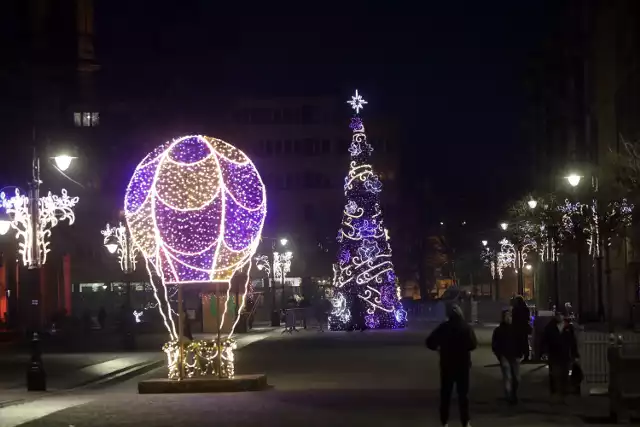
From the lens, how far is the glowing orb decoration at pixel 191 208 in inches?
928

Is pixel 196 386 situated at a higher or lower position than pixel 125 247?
lower

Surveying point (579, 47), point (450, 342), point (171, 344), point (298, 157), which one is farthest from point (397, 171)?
point (450, 342)

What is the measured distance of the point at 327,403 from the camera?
69.6ft

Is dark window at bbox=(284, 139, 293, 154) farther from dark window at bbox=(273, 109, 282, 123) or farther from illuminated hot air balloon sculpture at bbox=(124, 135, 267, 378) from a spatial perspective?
illuminated hot air balloon sculpture at bbox=(124, 135, 267, 378)

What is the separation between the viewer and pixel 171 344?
24812 millimetres

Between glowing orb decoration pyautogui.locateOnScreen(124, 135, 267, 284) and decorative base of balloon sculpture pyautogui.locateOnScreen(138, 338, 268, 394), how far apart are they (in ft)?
5.33

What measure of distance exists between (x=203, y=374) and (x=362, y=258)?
110 feet

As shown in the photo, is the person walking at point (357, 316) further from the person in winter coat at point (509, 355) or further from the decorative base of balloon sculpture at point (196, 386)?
the person in winter coat at point (509, 355)

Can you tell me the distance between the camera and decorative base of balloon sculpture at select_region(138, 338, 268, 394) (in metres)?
23.9

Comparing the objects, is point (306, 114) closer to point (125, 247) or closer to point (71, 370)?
point (125, 247)

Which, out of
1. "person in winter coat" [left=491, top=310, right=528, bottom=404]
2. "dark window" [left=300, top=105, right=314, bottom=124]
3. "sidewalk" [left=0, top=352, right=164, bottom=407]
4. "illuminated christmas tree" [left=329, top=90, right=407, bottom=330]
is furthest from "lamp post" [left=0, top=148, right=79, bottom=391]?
"dark window" [left=300, top=105, right=314, bottom=124]

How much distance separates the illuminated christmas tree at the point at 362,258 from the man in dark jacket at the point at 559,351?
118ft

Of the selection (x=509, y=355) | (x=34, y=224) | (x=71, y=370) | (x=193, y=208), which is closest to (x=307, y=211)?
(x=71, y=370)

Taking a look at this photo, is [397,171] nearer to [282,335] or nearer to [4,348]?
[282,335]
